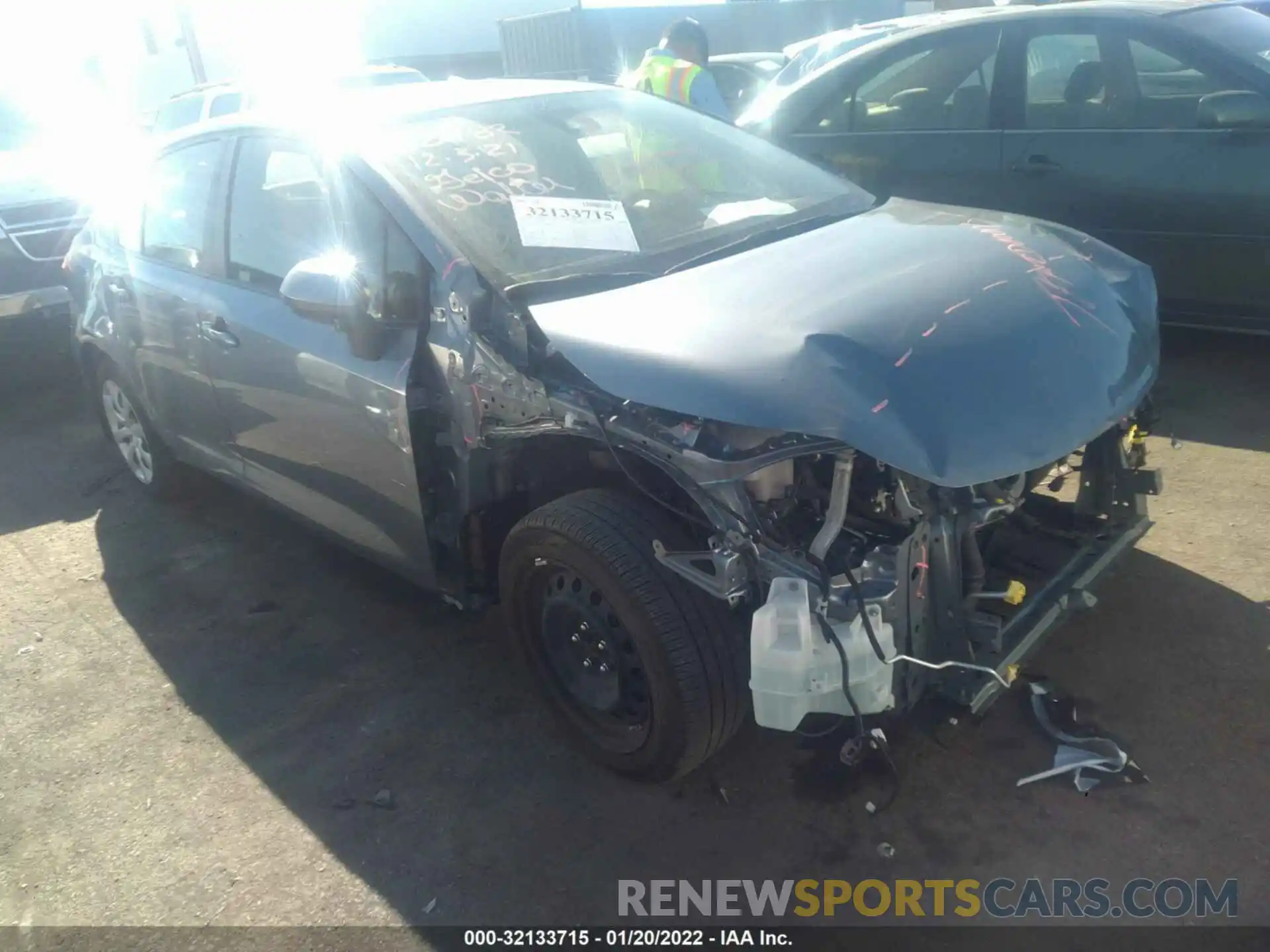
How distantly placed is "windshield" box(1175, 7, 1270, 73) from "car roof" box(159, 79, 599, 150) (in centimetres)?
285

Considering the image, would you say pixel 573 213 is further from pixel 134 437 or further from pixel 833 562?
pixel 134 437

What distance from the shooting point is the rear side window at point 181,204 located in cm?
385

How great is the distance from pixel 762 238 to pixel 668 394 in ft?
3.40

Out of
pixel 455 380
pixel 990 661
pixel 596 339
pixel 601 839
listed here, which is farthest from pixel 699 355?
pixel 601 839

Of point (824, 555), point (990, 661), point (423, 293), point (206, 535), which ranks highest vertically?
point (423, 293)

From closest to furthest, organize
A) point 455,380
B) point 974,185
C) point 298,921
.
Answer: point 298,921 → point 455,380 → point 974,185

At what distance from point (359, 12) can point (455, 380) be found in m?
30.6

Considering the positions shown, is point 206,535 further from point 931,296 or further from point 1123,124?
point 1123,124

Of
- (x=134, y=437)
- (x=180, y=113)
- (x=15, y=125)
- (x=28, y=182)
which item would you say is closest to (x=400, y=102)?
(x=134, y=437)

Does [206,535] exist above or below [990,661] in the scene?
below

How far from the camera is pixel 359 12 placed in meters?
29.6

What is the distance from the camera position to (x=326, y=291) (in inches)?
115

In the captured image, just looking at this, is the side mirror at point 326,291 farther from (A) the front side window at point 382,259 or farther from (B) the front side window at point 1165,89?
(B) the front side window at point 1165,89

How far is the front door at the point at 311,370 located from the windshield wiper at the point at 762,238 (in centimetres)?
79
